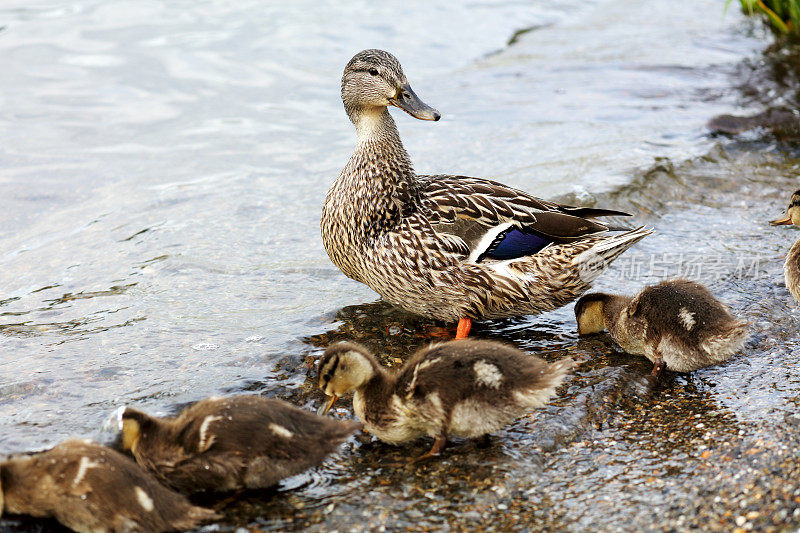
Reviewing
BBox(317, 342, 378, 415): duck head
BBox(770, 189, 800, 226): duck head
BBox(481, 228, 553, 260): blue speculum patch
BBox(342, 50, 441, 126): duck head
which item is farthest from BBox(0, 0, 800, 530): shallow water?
BBox(342, 50, 441, 126): duck head

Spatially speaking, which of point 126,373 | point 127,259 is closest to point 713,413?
point 126,373

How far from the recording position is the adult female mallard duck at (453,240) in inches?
201

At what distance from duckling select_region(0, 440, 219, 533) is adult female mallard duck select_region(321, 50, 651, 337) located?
216cm

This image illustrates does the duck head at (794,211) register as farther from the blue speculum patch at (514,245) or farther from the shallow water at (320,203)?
the blue speculum patch at (514,245)

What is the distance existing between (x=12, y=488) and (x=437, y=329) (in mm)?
2767

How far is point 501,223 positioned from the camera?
5152mm

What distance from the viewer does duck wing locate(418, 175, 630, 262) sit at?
5.13 meters

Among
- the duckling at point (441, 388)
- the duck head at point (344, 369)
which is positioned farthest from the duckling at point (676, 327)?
the duck head at point (344, 369)

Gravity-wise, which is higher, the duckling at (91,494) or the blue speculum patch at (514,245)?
the blue speculum patch at (514,245)

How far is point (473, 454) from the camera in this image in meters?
3.93

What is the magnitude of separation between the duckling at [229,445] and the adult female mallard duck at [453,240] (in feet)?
5.23

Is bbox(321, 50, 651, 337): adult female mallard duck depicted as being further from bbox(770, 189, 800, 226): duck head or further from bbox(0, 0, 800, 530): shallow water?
bbox(770, 189, 800, 226): duck head

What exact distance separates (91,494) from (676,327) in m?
2.91

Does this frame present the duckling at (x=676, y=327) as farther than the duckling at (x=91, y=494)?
Yes
